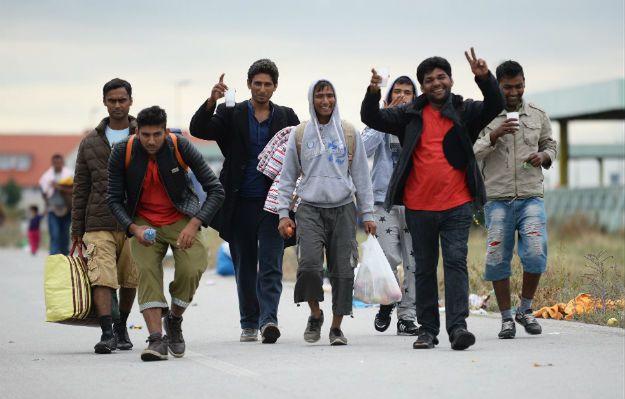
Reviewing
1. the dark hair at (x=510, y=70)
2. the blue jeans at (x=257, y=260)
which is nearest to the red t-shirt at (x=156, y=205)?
the blue jeans at (x=257, y=260)

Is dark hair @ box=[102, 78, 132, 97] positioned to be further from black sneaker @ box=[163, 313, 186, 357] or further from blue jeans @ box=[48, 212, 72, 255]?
blue jeans @ box=[48, 212, 72, 255]

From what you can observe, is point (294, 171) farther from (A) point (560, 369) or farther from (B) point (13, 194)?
(B) point (13, 194)

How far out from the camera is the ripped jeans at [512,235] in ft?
37.8

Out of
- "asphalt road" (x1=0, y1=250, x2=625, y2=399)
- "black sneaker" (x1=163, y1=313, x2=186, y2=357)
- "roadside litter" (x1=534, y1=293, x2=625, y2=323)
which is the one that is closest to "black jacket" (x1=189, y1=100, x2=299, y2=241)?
"asphalt road" (x1=0, y1=250, x2=625, y2=399)

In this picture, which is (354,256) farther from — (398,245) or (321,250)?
(398,245)

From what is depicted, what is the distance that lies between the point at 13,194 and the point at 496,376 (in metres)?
106

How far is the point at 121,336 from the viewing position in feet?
37.4

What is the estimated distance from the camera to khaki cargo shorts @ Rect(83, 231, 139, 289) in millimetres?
10984

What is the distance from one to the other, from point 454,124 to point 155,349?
261 cm

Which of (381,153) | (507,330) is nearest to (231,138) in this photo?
A: (381,153)

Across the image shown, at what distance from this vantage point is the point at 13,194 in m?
112

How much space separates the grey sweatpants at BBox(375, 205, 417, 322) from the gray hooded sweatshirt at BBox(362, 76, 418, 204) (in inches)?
6.2

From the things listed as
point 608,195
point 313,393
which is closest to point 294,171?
point 313,393

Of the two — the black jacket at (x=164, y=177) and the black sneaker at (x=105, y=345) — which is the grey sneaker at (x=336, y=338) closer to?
the black jacket at (x=164, y=177)
